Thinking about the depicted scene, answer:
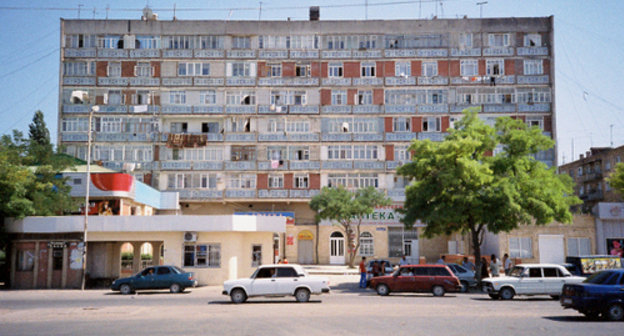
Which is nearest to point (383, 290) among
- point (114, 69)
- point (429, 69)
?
point (429, 69)

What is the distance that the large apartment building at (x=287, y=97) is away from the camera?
5528cm

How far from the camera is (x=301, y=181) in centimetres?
5541

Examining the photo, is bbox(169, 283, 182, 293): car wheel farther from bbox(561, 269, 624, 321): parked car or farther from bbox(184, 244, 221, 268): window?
bbox(561, 269, 624, 321): parked car

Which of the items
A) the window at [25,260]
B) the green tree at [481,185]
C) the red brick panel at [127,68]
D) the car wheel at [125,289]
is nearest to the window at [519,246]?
the green tree at [481,185]

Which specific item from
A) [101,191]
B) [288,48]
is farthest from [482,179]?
[288,48]

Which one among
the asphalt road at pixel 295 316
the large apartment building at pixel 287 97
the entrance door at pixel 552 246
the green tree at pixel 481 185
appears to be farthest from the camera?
the large apartment building at pixel 287 97

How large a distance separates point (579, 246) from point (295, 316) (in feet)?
106

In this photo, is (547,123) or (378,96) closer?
(547,123)

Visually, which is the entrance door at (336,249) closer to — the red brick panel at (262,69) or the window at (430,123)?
the window at (430,123)

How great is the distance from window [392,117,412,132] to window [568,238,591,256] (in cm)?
1889

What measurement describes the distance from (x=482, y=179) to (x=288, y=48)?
31.1 meters

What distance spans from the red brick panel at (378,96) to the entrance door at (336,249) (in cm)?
1343

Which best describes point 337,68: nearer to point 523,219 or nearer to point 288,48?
point 288,48

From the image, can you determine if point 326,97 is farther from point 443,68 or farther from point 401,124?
point 443,68
